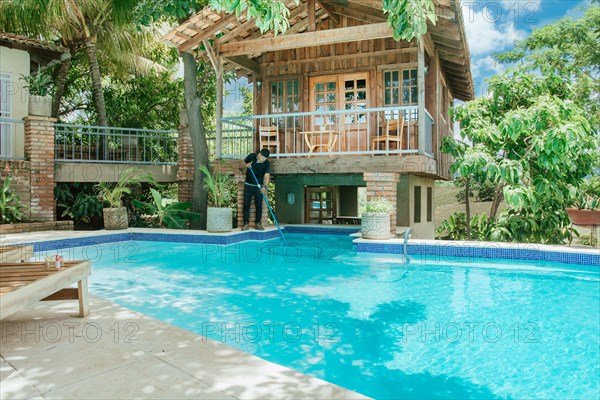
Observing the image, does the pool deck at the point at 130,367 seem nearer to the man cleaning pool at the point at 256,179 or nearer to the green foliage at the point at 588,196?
the man cleaning pool at the point at 256,179

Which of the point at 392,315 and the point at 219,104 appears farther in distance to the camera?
the point at 219,104

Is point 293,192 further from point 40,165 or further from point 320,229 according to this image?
point 40,165

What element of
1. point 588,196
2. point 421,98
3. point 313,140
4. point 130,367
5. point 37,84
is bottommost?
point 130,367

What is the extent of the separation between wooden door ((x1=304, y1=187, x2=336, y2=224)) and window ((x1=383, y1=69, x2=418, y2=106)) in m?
3.65

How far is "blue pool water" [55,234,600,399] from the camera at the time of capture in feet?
10.3

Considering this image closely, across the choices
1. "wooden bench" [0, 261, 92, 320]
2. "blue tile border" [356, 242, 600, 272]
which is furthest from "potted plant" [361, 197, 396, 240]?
"wooden bench" [0, 261, 92, 320]

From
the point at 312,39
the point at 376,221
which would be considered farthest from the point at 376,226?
the point at 312,39

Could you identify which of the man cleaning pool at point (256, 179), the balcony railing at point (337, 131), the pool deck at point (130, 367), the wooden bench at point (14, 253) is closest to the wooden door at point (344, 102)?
the balcony railing at point (337, 131)

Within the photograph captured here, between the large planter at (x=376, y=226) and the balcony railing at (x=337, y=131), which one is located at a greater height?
the balcony railing at (x=337, y=131)

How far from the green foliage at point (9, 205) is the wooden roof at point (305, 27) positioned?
185 inches

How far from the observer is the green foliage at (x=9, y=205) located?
932 cm

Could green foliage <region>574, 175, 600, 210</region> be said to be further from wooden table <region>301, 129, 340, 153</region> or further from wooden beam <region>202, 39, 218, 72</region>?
wooden beam <region>202, 39, 218, 72</region>

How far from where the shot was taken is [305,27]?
12.3 meters

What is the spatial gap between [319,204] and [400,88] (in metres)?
4.39
